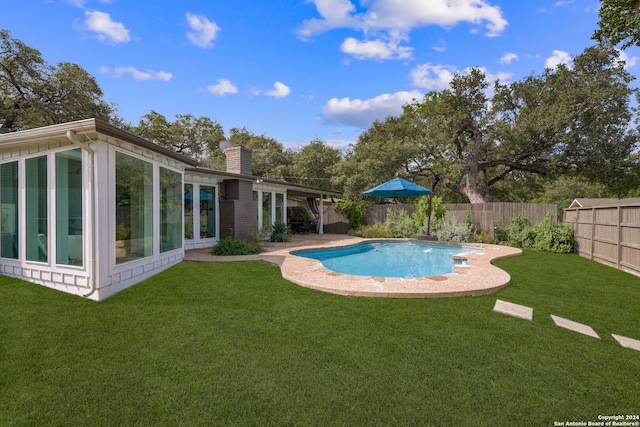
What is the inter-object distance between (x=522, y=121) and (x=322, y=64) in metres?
11.6

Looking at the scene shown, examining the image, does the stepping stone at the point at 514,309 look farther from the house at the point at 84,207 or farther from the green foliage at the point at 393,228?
the green foliage at the point at 393,228

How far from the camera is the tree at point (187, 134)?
2892cm

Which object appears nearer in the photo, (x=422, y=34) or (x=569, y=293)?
(x=569, y=293)

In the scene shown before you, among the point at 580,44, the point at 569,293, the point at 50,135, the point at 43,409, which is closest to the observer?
the point at 43,409

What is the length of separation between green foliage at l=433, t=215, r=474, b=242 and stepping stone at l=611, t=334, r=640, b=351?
33.5ft

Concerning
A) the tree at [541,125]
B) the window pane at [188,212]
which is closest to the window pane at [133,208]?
the window pane at [188,212]

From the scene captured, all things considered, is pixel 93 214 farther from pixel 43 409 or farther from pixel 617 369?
pixel 617 369

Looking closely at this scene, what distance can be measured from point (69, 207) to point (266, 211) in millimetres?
8824

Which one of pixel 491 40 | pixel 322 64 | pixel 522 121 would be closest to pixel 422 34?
pixel 491 40

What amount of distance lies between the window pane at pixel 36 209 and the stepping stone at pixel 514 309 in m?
7.51

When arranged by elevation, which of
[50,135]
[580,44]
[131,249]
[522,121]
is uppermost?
[580,44]

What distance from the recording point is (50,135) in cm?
491

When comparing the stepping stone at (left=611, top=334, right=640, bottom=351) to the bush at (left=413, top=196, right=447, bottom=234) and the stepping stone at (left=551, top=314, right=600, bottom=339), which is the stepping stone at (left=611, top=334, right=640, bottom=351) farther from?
the bush at (left=413, top=196, right=447, bottom=234)

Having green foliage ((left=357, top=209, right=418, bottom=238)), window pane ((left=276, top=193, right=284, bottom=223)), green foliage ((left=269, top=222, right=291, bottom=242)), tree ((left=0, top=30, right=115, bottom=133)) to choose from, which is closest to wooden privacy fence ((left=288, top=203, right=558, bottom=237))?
green foliage ((left=357, top=209, right=418, bottom=238))
